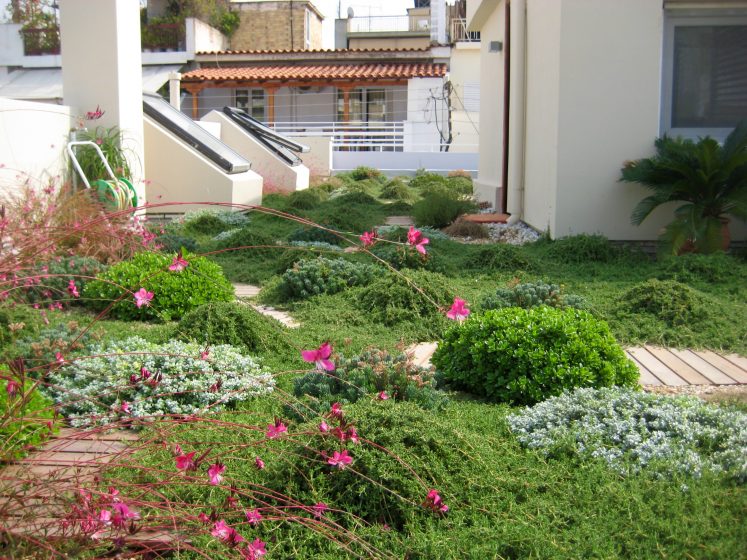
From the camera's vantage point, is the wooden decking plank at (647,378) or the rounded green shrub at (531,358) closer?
the rounded green shrub at (531,358)

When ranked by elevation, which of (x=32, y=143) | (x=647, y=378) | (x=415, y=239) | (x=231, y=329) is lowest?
(x=647, y=378)

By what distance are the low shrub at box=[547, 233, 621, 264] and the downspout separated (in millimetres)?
2673

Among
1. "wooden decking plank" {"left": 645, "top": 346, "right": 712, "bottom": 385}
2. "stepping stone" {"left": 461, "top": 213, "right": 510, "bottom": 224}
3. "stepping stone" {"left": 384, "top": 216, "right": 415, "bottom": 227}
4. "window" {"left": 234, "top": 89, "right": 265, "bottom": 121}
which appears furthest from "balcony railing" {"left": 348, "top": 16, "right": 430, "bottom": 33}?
"wooden decking plank" {"left": 645, "top": 346, "right": 712, "bottom": 385}

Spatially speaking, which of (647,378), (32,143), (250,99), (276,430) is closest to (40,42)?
(250,99)

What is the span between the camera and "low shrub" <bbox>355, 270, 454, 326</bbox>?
5684 millimetres

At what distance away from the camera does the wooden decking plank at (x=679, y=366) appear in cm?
447

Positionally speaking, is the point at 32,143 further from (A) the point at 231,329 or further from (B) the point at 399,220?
(B) the point at 399,220

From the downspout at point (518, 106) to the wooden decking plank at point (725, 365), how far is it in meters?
5.81

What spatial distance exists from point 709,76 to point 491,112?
5860 mm

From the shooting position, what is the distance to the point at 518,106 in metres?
10.4

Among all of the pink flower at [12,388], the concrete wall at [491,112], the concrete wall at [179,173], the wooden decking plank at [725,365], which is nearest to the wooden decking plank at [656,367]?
the wooden decking plank at [725,365]

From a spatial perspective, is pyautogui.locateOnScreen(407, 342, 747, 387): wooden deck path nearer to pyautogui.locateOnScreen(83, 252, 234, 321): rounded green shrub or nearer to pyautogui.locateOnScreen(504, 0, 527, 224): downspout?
pyautogui.locateOnScreen(83, 252, 234, 321): rounded green shrub

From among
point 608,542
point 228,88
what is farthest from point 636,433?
point 228,88

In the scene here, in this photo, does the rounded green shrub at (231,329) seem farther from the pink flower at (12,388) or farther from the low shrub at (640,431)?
the pink flower at (12,388)
